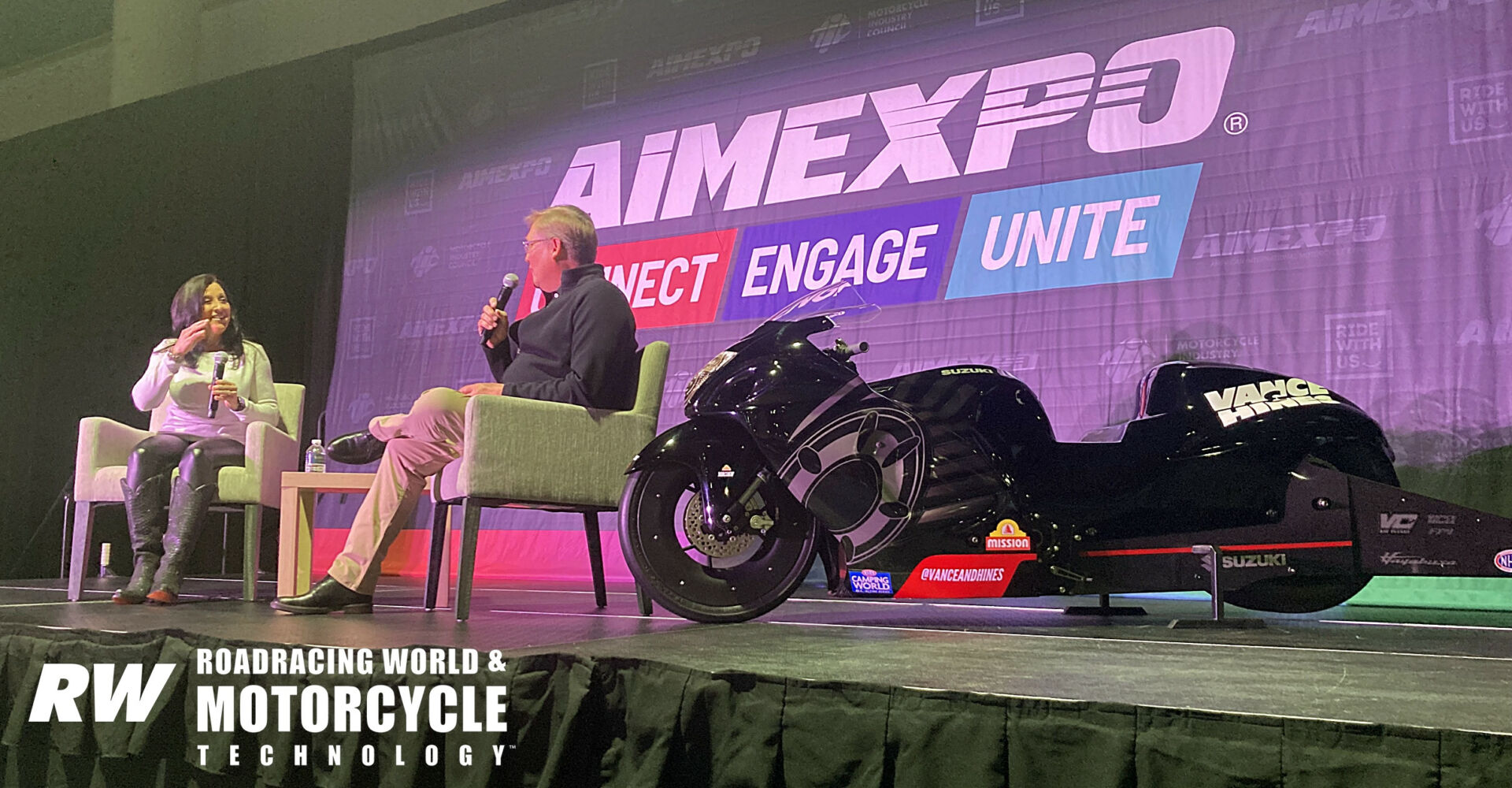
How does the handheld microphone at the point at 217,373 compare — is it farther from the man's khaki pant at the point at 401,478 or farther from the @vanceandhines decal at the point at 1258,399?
the @vanceandhines decal at the point at 1258,399

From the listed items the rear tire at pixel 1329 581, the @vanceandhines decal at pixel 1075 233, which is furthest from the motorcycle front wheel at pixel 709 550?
the @vanceandhines decal at pixel 1075 233

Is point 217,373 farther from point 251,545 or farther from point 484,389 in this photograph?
point 484,389

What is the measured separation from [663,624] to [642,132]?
3302 millimetres

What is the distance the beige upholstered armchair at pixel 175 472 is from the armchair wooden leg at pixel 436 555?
1.85ft

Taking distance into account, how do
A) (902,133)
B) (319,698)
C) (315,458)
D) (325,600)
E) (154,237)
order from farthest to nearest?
(154,237) → (902,133) → (315,458) → (325,600) → (319,698)

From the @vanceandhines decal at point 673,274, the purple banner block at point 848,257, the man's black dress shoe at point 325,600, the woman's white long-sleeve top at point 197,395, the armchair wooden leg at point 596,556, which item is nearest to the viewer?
the man's black dress shoe at point 325,600

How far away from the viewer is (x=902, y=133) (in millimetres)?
4648

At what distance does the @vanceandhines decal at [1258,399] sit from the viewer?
2.68 m

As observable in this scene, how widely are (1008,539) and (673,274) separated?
287 cm

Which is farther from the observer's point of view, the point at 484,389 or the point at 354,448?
the point at 354,448

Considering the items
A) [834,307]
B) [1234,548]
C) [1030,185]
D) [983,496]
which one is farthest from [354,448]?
[1030,185]

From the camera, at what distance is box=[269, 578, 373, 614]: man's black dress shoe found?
2.68 metres

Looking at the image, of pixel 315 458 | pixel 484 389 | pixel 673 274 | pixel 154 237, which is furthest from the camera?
pixel 154 237

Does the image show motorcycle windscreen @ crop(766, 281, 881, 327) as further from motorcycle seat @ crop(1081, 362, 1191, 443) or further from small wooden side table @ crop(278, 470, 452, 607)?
small wooden side table @ crop(278, 470, 452, 607)
